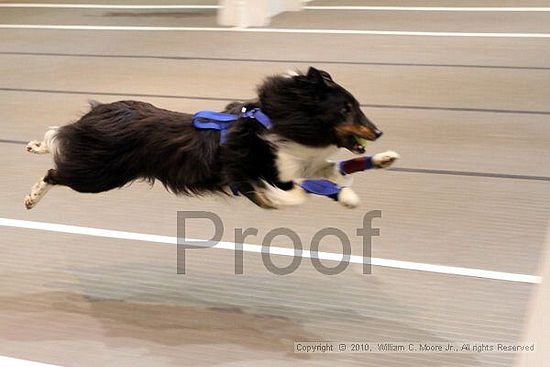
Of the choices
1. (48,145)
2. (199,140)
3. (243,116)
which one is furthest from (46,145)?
(243,116)

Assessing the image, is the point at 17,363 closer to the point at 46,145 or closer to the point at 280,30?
the point at 46,145

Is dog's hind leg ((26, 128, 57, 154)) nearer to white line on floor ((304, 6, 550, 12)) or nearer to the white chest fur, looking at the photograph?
the white chest fur

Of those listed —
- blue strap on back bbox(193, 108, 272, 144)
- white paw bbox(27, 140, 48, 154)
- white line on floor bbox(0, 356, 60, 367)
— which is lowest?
white line on floor bbox(0, 356, 60, 367)

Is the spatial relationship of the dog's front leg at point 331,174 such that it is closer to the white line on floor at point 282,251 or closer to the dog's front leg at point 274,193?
the dog's front leg at point 274,193

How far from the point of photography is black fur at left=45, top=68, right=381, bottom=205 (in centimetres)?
165

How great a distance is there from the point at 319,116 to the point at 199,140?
307 mm

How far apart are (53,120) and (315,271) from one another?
1.95 m

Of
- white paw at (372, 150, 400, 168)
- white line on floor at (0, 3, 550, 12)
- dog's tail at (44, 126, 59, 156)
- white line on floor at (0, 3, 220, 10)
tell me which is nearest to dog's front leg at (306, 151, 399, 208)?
white paw at (372, 150, 400, 168)

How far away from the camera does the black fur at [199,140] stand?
165 centimetres

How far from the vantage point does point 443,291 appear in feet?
6.73

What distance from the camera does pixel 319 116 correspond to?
1.64m

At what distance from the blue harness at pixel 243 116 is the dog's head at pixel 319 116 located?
0.04 meters

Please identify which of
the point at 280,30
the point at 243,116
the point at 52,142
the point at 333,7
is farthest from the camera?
the point at 333,7

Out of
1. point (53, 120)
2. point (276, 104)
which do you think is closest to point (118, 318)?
point (276, 104)
